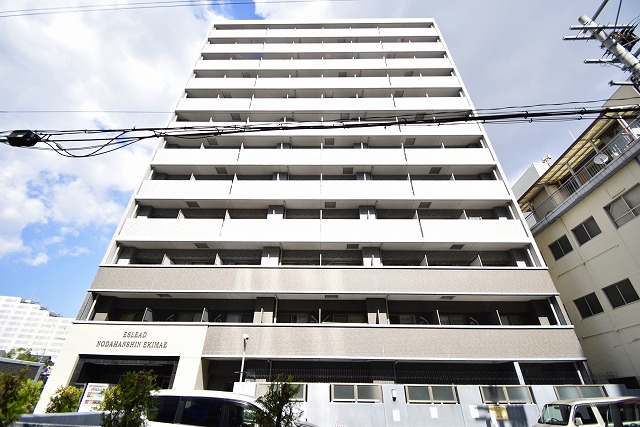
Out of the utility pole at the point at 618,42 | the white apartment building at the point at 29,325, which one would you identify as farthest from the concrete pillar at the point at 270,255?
the white apartment building at the point at 29,325

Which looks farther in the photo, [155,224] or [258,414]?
[155,224]

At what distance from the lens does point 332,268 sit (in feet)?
56.4

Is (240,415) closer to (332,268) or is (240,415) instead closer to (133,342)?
(332,268)

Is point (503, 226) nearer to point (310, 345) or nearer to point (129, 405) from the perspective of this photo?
point (310, 345)

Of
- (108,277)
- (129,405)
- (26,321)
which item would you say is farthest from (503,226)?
(26,321)

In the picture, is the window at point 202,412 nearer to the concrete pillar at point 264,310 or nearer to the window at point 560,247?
the concrete pillar at point 264,310

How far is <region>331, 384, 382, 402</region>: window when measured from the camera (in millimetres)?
12609

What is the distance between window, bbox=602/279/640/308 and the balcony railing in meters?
5.86

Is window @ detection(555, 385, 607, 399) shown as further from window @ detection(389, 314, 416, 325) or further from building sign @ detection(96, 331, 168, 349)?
building sign @ detection(96, 331, 168, 349)

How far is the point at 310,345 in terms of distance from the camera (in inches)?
594

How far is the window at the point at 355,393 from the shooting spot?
12609mm

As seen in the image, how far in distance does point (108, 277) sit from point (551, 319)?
24337 mm

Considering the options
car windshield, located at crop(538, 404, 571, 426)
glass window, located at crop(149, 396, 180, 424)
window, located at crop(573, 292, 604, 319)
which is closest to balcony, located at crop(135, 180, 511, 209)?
window, located at crop(573, 292, 604, 319)

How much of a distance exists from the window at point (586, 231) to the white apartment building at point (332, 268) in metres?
3.71
